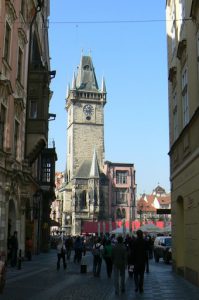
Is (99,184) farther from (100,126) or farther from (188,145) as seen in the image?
(188,145)

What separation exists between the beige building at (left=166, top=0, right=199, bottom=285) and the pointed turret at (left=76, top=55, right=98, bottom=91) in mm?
100405

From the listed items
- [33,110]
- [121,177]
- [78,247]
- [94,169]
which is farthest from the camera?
[121,177]

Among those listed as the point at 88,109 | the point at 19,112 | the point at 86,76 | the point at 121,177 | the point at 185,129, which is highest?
the point at 86,76

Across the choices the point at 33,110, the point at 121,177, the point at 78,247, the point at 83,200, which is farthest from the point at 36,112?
the point at 121,177

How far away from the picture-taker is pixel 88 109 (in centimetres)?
12081

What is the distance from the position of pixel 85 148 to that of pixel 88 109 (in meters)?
11.0

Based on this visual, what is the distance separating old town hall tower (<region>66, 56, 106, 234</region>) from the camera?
4242 inches

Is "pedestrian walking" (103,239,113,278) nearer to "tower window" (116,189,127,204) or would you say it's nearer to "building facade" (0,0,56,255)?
"building facade" (0,0,56,255)

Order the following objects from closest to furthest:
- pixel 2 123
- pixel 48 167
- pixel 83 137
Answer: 1. pixel 2 123
2. pixel 48 167
3. pixel 83 137

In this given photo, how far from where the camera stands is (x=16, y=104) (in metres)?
25.1

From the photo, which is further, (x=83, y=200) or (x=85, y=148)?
(x=85, y=148)

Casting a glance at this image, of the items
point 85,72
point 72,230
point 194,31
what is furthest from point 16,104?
point 85,72

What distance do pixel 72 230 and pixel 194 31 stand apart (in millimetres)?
94659

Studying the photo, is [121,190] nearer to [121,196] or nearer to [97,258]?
[121,196]
